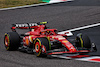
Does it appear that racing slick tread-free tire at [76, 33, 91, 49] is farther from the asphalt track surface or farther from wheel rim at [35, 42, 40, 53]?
wheel rim at [35, 42, 40, 53]

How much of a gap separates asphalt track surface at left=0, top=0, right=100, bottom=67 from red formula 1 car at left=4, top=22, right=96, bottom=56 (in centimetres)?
31

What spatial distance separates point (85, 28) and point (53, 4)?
27.5ft

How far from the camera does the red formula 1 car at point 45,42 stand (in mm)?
10016

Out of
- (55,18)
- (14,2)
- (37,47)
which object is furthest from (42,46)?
(14,2)

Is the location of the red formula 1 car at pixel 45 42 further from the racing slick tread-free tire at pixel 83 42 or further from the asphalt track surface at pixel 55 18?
the asphalt track surface at pixel 55 18

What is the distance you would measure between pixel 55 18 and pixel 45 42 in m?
9.66

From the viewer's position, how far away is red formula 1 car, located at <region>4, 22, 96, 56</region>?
394 inches

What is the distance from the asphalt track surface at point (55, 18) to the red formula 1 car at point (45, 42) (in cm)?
31

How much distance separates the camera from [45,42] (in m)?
10.1

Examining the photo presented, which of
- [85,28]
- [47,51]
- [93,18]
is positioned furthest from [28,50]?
[93,18]

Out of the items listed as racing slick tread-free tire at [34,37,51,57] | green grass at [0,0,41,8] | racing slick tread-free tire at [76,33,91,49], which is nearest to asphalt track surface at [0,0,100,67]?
racing slick tread-free tire at [34,37,51,57]

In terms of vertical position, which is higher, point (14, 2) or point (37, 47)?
point (14, 2)

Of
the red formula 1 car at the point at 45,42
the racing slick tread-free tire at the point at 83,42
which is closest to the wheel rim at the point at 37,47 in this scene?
the red formula 1 car at the point at 45,42

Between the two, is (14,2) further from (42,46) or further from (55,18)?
(42,46)
